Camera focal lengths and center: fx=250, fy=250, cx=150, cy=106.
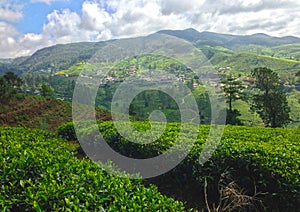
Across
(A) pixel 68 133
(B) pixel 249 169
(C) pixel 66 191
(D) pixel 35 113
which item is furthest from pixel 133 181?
(D) pixel 35 113

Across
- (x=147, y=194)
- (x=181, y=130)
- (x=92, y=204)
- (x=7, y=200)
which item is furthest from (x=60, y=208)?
(x=181, y=130)

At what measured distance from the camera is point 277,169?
6191 mm

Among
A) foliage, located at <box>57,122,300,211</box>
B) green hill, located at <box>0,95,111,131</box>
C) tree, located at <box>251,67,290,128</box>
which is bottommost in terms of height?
green hill, located at <box>0,95,111,131</box>

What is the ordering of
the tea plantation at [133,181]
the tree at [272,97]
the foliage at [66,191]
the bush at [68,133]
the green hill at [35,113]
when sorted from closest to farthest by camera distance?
the foliage at [66,191]
the tea plantation at [133,181]
the bush at [68,133]
the tree at [272,97]
the green hill at [35,113]

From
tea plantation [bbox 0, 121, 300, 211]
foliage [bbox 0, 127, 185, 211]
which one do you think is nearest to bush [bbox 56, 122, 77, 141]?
tea plantation [bbox 0, 121, 300, 211]

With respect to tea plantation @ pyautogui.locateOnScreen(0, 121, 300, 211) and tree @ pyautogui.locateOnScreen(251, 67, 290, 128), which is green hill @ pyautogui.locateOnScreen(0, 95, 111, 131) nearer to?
tree @ pyautogui.locateOnScreen(251, 67, 290, 128)

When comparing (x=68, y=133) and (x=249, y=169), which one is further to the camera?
(x=68, y=133)

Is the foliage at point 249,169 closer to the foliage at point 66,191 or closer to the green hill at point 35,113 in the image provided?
the foliage at point 66,191

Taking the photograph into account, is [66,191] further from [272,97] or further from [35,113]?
[35,113]

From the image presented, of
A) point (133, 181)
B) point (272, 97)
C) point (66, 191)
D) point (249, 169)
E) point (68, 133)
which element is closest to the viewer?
point (66, 191)

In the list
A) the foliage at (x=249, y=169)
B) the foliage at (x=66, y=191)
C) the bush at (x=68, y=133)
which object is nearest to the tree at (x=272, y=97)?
the foliage at (x=249, y=169)

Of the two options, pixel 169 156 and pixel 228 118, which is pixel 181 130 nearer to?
pixel 169 156

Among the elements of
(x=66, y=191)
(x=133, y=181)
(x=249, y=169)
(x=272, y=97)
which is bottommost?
(x=272, y=97)

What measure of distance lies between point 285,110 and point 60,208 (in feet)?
96.2
